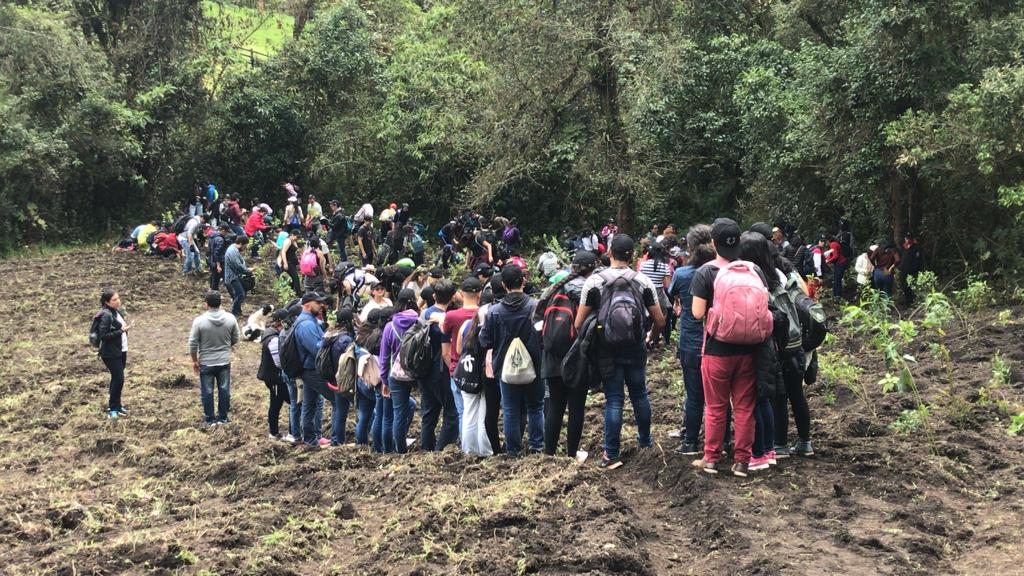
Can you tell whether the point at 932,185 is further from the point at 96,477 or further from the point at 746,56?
the point at 96,477

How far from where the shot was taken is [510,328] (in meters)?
7.01

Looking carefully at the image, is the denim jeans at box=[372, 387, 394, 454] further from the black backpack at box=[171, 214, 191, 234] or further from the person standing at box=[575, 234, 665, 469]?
the black backpack at box=[171, 214, 191, 234]

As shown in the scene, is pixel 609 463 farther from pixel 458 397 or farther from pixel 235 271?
pixel 235 271

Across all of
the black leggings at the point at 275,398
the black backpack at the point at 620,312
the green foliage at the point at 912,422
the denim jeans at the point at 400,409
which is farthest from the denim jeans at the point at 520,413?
the black leggings at the point at 275,398

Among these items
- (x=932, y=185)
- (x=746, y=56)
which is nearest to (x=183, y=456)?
(x=932, y=185)

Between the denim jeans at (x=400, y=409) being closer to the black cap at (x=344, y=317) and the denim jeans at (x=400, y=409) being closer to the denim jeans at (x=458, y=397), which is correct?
the denim jeans at (x=458, y=397)

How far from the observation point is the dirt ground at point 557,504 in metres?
5.40

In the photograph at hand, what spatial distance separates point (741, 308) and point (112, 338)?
7771 mm

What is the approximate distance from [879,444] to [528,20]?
1441cm

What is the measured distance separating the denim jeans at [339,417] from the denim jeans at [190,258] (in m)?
11.8

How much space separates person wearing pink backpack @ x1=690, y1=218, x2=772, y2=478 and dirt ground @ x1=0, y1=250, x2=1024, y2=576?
1.01 ft

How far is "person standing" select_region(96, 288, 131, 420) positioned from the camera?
35.4 feet

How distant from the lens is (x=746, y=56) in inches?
811

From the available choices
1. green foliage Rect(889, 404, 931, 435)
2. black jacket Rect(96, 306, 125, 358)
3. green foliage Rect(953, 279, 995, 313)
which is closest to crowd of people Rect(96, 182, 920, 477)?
green foliage Rect(889, 404, 931, 435)
